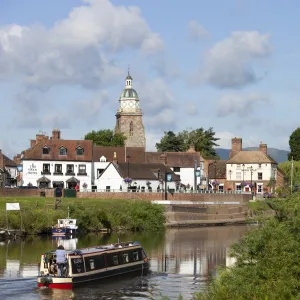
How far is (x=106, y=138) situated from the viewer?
162m

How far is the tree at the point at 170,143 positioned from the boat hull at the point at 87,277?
115 m

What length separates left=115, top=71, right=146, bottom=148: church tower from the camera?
176 meters

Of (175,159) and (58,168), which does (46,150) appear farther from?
(175,159)

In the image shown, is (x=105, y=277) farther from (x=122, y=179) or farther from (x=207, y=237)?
(x=122, y=179)

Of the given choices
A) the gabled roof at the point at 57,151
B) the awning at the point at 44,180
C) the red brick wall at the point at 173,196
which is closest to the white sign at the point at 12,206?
the red brick wall at the point at 173,196

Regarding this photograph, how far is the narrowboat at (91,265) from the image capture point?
151ft

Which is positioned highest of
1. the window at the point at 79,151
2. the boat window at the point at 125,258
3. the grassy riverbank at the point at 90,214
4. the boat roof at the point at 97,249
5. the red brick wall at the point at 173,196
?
the window at the point at 79,151

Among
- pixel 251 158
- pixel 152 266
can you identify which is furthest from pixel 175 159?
pixel 152 266

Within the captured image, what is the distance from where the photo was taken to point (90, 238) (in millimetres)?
79875

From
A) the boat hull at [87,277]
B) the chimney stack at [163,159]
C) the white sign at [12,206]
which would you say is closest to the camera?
the boat hull at [87,277]

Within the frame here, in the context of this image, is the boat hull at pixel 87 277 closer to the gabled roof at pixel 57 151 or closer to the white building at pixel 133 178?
the white building at pixel 133 178

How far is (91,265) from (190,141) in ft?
407

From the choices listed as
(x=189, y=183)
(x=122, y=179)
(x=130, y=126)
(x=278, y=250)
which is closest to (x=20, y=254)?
(x=278, y=250)

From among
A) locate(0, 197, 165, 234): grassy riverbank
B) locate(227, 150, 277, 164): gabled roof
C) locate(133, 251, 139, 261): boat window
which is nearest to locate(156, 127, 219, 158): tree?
locate(227, 150, 277, 164): gabled roof
